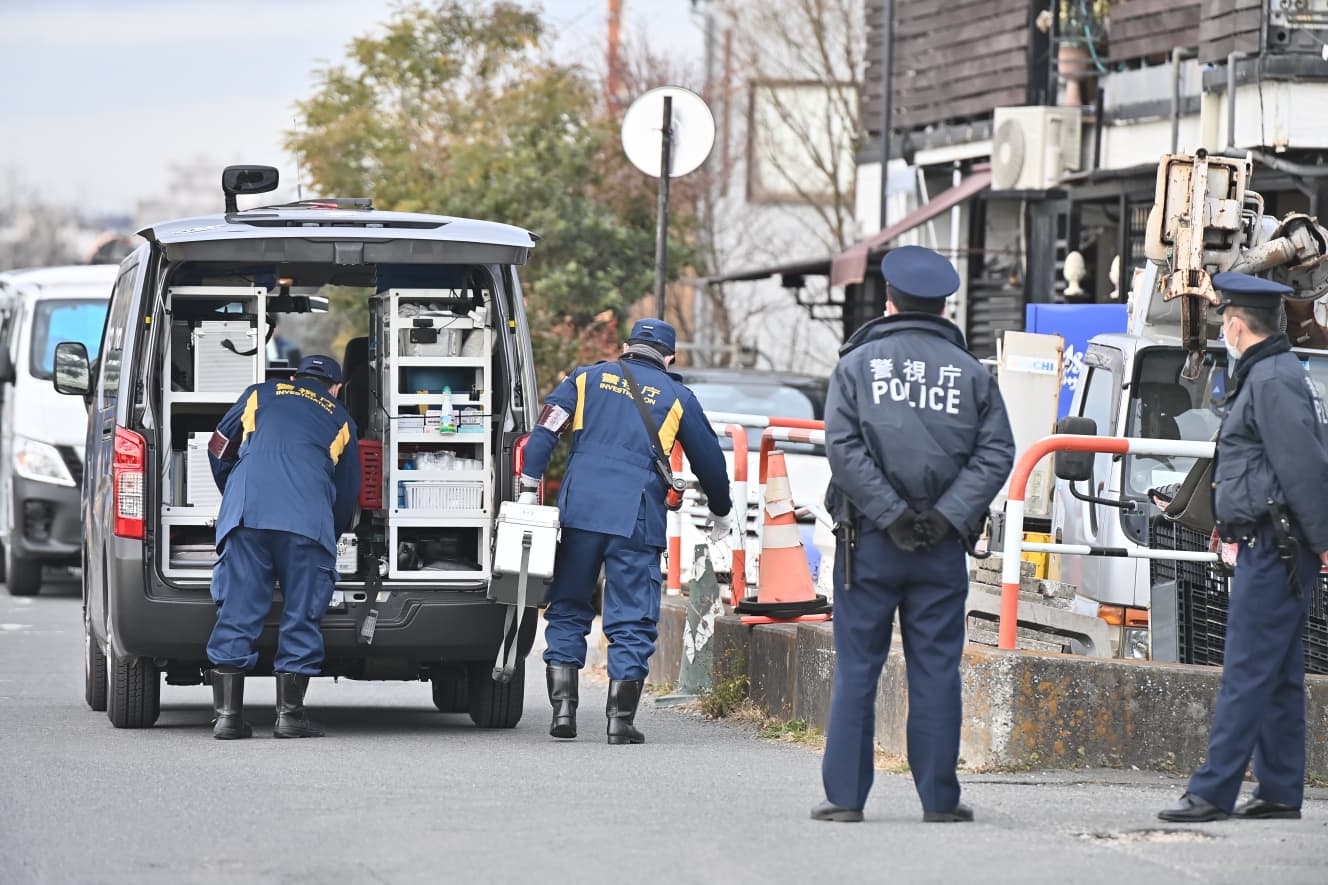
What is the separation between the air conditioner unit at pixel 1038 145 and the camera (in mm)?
Result: 20641

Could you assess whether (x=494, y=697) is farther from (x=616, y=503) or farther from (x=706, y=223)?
(x=706, y=223)

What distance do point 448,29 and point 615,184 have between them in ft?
18.3

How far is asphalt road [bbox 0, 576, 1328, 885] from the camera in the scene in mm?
6371

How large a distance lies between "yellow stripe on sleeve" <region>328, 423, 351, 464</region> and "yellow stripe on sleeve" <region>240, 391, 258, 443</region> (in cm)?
34

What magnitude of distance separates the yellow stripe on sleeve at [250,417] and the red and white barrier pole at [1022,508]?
10.2 ft

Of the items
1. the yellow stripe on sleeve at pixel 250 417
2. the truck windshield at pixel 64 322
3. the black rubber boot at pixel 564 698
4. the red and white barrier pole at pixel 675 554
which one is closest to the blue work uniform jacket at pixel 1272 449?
the black rubber boot at pixel 564 698

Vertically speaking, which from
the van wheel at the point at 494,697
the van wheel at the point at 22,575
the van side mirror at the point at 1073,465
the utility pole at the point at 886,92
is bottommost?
the van wheel at the point at 22,575

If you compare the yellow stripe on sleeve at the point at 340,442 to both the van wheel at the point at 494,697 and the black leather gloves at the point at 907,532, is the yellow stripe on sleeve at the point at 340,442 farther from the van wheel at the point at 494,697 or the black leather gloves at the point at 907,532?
the black leather gloves at the point at 907,532

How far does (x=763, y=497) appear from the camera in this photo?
10.2 meters

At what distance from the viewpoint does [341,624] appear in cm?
955

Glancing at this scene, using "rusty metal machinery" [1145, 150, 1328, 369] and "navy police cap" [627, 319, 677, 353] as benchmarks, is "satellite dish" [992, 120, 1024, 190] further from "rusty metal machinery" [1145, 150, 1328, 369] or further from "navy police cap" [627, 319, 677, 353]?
"navy police cap" [627, 319, 677, 353]

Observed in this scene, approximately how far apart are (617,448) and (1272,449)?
10.1ft

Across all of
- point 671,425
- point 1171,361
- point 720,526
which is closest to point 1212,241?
point 1171,361

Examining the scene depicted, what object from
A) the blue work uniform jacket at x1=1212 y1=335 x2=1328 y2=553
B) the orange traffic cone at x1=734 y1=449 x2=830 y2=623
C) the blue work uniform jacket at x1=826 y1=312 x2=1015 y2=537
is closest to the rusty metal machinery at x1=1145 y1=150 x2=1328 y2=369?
the orange traffic cone at x1=734 y1=449 x2=830 y2=623
